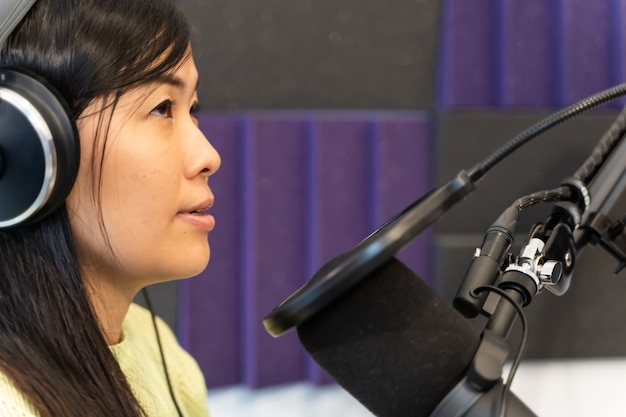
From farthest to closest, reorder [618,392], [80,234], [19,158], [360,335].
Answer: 1. [618,392]
2. [80,234]
3. [19,158]
4. [360,335]

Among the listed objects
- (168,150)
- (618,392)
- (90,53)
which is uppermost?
(90,53)

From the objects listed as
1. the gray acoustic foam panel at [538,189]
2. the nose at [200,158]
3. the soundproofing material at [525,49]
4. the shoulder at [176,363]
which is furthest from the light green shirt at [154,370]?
Answer: the soundproofing material at [525,49]

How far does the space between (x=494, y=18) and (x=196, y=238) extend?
0.74 meters

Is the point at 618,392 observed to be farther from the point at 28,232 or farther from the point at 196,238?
the point at 28,232

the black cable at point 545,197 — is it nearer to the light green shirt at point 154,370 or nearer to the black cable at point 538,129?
the black cable at point 538,129

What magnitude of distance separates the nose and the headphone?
15 cm

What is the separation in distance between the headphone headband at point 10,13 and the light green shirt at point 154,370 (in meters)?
0.37

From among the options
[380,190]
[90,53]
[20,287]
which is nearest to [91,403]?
[20,287]

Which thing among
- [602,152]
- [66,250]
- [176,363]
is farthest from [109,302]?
[602,152]

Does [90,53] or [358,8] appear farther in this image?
[358,8]

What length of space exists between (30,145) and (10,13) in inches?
5.4

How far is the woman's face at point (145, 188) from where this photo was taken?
0.61m

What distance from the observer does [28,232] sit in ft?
1.97

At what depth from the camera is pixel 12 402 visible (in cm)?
51
